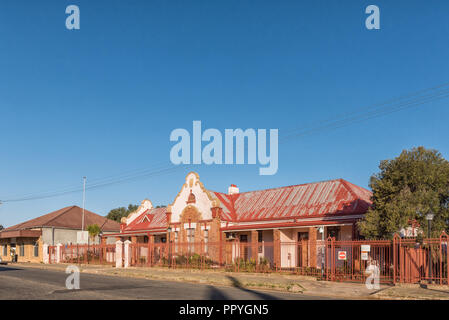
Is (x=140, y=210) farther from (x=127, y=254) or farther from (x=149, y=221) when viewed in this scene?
(x=127, y=254)

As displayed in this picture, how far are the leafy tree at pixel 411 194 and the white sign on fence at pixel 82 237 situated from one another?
33.5m

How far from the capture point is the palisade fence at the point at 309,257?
63.7 ft

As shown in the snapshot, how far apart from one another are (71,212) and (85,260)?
1542 centimetres

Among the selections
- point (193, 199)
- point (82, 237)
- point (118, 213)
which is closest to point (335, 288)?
point (193, 199)

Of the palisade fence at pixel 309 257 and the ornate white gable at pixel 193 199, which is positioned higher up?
the ornate white gable at pixel 193 199

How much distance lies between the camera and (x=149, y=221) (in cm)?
4391

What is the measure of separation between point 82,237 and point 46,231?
3.72 meters

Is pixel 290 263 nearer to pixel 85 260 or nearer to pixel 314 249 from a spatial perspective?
pixel 314 249

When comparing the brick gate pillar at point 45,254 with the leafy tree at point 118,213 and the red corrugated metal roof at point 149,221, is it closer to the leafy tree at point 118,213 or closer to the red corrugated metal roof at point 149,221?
the red corrugated metal roof at point 149,221

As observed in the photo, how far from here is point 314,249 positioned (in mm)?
27328

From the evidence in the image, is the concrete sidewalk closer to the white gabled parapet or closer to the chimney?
the chimney

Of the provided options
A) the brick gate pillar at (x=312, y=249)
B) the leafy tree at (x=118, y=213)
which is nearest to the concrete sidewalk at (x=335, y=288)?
the brick gate pillar at (x=312, y=249)
